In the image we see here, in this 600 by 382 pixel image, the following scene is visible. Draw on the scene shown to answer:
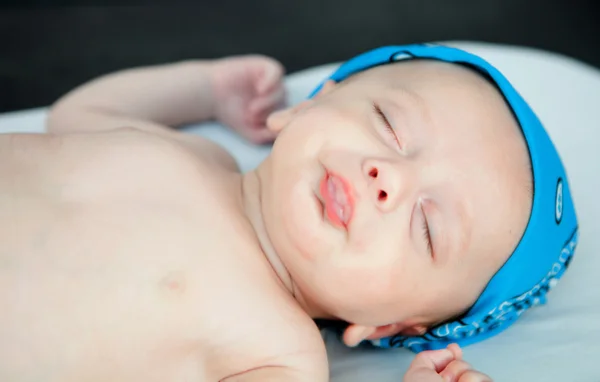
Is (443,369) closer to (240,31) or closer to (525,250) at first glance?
(525,250)

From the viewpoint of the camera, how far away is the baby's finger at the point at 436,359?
Result: 0.92 m

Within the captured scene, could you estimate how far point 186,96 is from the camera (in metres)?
1.39

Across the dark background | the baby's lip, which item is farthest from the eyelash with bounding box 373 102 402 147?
the dark background

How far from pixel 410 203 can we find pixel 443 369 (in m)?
0.25

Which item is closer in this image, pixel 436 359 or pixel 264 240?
pixel 436 359

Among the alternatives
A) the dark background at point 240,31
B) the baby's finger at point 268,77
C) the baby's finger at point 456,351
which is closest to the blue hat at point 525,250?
the baby's finger at point 456,351

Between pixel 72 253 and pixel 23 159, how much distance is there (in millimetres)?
186

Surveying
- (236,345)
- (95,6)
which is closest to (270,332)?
(236,345)

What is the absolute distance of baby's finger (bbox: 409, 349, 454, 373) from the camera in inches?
36.2

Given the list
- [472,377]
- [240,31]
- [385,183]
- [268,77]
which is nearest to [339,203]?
[385,183]

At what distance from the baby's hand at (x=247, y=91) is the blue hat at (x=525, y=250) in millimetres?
370

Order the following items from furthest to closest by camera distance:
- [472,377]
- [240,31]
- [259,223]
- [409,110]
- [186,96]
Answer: [240,31] < [186,96] < [259,223] < [409,110] < [472,377]

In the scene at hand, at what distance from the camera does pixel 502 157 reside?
38.0 inches

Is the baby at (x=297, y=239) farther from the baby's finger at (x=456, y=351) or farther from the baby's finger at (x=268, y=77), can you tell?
the baby's finger at (x=268, y=77)
